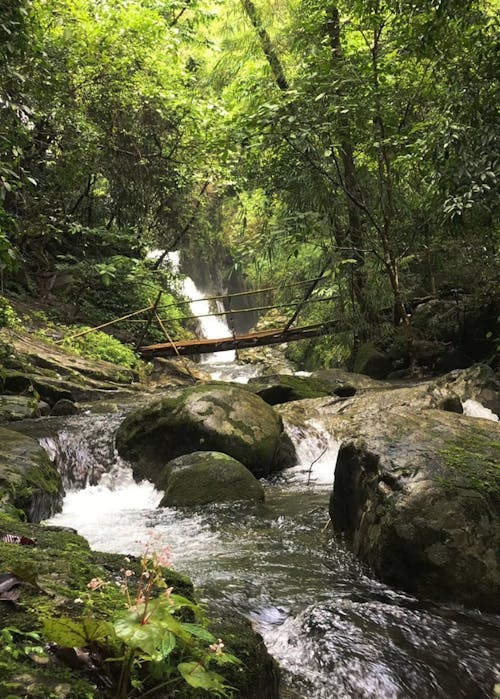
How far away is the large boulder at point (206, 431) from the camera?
22.3 feet

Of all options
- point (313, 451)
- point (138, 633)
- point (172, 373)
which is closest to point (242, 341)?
point (172, 373)

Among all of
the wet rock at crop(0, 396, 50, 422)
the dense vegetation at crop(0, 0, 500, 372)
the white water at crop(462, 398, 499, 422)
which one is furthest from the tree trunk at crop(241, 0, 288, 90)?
the wet rock at crop(0, 396, 50, 422)

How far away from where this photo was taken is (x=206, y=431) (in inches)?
269

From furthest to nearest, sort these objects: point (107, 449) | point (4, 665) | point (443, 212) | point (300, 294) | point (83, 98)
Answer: point (300, 294)
point (83, 98)
point (107, 449)
point (443, 212)
point (4, 665)

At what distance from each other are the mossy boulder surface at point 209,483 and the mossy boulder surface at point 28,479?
1.20 metres

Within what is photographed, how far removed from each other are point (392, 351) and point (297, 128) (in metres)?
5.39

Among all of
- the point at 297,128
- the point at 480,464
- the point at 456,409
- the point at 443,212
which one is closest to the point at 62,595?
the point at 480,464

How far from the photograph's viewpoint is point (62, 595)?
1.58m

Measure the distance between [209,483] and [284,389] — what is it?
4196 mm

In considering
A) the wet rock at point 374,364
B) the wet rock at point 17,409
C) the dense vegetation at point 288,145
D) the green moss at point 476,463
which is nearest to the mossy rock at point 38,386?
the wet rock at point 17,409

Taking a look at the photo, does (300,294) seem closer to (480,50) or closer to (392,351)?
(392,351)

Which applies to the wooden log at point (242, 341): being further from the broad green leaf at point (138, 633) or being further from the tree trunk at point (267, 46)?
the broad green leaf at point (138, 633)

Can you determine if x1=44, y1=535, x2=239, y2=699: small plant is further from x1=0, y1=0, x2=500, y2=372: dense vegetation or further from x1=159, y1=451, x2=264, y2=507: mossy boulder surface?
x1=159, y1=451, x2=264, y2=507: mossy boulder surface

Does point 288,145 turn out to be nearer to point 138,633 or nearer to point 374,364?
point 374,364
